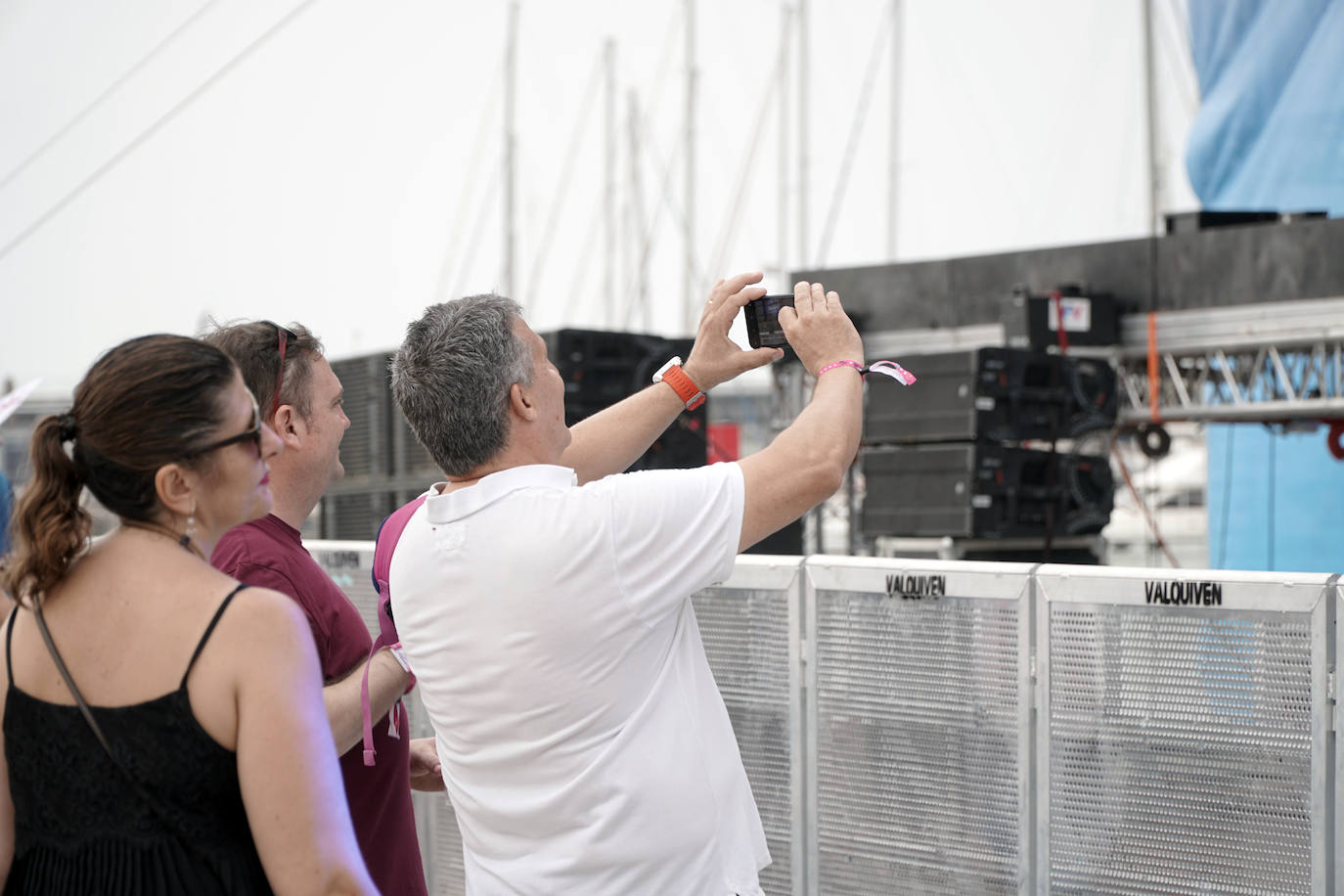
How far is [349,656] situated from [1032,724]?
5.44 feet

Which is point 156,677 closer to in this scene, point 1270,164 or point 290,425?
point 290,425

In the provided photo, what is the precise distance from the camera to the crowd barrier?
2678mm

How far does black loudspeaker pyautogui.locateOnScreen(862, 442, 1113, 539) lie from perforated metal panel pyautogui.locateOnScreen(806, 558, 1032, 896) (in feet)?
15.2

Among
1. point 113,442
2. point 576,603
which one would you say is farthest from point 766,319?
point 113,442

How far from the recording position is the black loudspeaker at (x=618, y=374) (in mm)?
8062

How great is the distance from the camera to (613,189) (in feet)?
65.0

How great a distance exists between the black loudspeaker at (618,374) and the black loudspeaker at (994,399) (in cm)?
118

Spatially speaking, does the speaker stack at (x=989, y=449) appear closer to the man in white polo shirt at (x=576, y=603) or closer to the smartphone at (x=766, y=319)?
the smartphone at (x=766, y=319)

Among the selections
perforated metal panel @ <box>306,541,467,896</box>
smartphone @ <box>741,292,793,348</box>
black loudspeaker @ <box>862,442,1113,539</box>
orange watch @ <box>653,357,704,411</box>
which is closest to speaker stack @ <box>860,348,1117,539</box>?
black loudspeaker @ <box>862,442,1113,539</box>

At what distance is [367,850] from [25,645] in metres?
0.88

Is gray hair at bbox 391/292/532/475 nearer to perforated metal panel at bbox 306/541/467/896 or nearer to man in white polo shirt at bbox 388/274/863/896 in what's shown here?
man in white polo shirt at bbox 388/274/863/896

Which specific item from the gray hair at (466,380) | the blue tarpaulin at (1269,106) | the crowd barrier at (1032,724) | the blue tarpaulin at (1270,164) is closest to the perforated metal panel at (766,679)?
the crowd barrier at (1032,724)

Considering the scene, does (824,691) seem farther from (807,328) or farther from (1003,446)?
(1003,446)

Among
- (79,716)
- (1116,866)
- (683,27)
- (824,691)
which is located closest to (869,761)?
(824,691)
